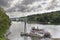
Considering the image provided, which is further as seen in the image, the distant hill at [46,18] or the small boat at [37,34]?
the distant hill at [46,18]

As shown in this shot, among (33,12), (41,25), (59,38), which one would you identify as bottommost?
(59,38)

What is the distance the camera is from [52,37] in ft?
11.3

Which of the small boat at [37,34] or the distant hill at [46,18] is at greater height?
the distant hill at [46,18]

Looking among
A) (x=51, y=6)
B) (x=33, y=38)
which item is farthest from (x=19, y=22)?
(x=51, y=6)

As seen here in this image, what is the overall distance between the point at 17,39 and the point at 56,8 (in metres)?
0.92

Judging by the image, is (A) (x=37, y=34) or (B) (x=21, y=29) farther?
(B) (x=21, y=29)

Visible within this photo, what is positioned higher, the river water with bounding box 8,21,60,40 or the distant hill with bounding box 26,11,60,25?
the distant hill with bounding box 26,11,60,25

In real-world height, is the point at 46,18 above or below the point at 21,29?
above

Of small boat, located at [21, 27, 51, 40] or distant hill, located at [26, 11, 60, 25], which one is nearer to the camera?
small boat, located at [21, 27, 51, 40]

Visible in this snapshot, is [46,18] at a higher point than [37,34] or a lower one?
higher

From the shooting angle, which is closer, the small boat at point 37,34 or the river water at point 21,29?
the small boat at point 37,34

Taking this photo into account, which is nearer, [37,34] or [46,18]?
[37,34]

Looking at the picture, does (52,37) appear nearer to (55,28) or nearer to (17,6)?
(55,28)

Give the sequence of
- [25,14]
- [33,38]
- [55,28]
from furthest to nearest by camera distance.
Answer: [55,28] < [25,14] < [33,38]
